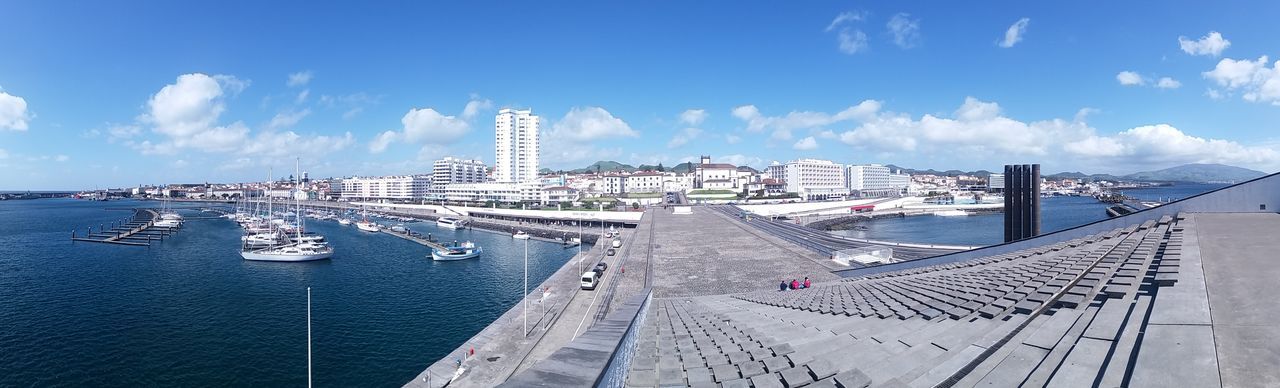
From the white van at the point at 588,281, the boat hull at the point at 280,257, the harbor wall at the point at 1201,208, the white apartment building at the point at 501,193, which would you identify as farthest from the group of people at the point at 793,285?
the white apartment building at the point at 501,193

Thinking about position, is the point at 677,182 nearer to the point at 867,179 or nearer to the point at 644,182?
the point at 644,182

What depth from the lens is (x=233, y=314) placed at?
19.7 m

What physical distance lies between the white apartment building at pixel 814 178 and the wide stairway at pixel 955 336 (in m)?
86.4

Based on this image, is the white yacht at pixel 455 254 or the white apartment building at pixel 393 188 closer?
the white yacht at pixel 455 254

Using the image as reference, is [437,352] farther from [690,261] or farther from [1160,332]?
[1160,332]

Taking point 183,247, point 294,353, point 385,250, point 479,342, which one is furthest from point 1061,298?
point 183,247

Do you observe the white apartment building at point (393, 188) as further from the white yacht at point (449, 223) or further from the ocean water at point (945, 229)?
the ocean water at point (945, 229)

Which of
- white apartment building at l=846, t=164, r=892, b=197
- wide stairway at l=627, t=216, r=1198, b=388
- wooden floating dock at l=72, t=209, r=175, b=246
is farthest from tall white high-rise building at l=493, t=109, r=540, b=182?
wide stairway at l=627, t=216, r=1198, b=388

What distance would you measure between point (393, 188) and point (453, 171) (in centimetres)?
1465

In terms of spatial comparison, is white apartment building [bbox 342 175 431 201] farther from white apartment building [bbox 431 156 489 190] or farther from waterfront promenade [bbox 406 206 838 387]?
waterfront promenade [bbox 406 206 838 387]

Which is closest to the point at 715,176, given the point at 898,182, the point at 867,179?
the point at 867,179

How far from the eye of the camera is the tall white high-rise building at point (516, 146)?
112812 mm

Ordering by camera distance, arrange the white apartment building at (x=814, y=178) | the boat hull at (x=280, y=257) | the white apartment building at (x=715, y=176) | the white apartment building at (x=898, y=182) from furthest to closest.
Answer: the white apartment building at (x=898, y=182) < the white apartment building at (x=715, y=176) < the white apartment building at (x=814, y=178) < the boat hull at (x=280, y=257)

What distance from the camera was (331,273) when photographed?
28953 millimetres
